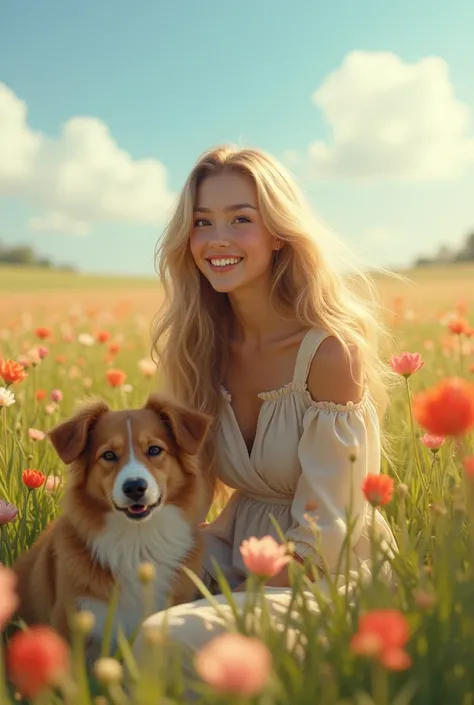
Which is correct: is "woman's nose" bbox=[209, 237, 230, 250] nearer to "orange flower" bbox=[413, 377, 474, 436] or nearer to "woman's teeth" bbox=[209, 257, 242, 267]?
"woman's teeth" bbox=[209, 257, 242, 267]

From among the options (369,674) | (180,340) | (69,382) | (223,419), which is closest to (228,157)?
(180,340)

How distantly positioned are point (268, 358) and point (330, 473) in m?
0.73

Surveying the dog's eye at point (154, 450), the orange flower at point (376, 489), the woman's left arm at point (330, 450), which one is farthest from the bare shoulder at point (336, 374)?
the orange flower at point (376, 489)

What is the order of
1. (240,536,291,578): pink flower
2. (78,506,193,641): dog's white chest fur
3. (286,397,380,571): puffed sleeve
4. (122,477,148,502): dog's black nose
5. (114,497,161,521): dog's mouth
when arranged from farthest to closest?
(286,397,380,571): puffed sleeve
(78,506,193,641): dog's white chest fur
(114,497,161,521): dog's mouth
(122,477,148,502): dog's black nose
(240,536,291,578): pink flower

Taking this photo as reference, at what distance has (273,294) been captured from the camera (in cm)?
395

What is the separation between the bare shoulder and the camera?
3.54m

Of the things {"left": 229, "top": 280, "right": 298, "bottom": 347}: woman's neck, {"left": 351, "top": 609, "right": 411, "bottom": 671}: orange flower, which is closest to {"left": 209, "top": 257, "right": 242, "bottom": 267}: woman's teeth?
{"left": 229, "top": 280, "right": 298, "bottom": 347}: woman's neck

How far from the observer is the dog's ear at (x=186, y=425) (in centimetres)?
328

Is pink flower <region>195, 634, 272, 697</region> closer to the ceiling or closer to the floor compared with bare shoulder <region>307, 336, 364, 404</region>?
closer to the floor

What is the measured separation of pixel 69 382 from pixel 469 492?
5.55 m

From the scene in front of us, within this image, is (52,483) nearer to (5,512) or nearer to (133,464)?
(5,512)

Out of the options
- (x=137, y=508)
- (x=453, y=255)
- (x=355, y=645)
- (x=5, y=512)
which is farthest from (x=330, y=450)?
(x=453, y=255)

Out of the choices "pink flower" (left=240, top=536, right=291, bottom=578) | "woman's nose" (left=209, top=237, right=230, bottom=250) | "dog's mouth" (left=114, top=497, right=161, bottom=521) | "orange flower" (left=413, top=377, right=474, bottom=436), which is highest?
"woman's nose" (left=209, top=237, right=230, bottom=250)

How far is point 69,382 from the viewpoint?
7.05m
